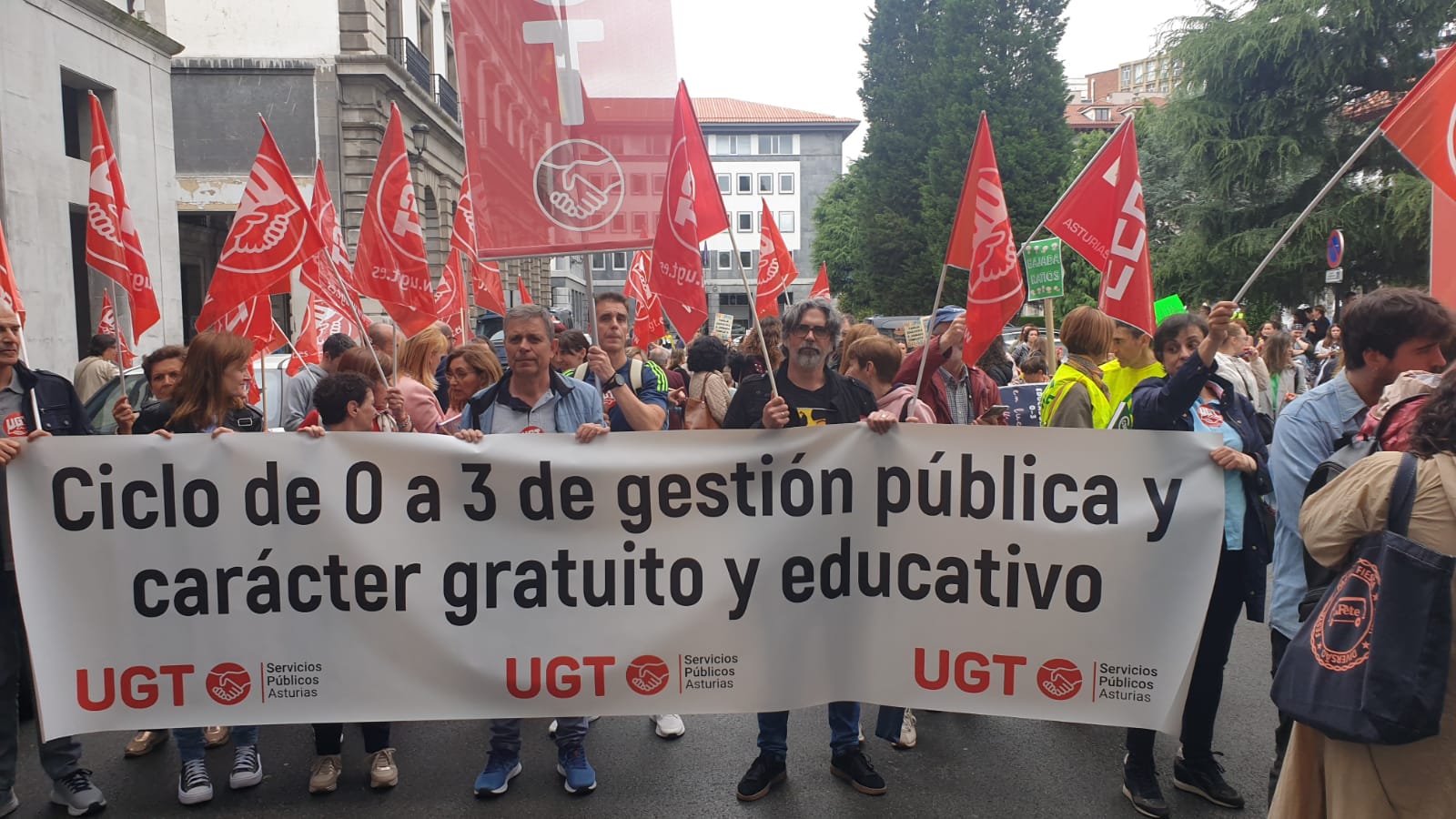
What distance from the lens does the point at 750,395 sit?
4.29 metres

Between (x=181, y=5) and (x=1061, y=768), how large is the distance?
1036 inches

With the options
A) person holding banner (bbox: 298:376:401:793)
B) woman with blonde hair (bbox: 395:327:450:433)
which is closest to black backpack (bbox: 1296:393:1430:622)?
person holding banner (bbox: 298:376:401:793)

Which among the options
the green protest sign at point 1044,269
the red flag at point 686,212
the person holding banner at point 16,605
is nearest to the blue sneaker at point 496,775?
the person holding banner at point 16,605

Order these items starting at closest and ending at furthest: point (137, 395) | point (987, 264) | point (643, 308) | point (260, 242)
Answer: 1. point (987, 264)
2. point (260, 242)
3. point (137, 395)
4. point (643, 308)

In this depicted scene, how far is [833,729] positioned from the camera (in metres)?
4.18

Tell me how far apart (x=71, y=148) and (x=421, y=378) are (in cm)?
1412

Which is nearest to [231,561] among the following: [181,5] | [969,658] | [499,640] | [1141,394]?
[499,640]

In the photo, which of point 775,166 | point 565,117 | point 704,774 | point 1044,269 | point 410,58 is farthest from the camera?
point 775,166

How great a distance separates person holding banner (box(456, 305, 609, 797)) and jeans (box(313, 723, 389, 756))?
430mm

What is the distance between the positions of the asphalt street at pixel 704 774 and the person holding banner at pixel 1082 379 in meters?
1.43

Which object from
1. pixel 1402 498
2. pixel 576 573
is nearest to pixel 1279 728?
pixel 1402 498

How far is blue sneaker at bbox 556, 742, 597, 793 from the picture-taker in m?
4.12

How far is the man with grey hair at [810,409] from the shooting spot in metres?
4.11

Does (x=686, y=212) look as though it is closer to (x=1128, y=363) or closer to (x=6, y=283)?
(x=1128, y=363)
